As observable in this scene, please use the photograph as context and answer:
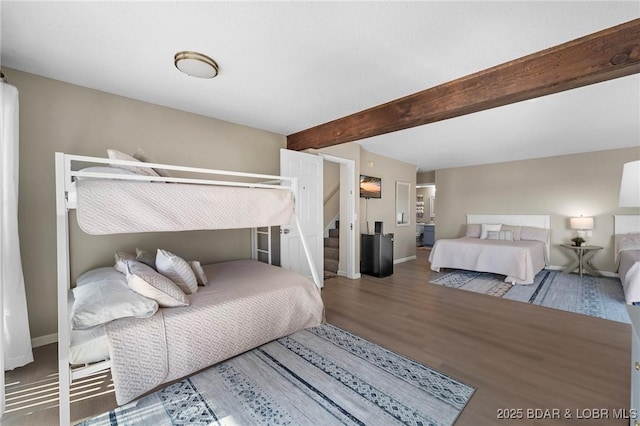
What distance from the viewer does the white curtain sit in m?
1.87

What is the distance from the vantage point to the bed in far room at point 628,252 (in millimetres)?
3219

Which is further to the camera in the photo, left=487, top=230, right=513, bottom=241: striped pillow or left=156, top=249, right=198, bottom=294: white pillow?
left=487, top=230, right=513, bottom=241: striped pillow

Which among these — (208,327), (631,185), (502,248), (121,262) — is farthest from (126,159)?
(502,248)

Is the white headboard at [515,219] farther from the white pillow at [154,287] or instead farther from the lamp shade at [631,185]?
the white pillow at [154,287]

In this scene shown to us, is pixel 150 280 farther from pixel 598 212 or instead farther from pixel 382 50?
pixel 598 212

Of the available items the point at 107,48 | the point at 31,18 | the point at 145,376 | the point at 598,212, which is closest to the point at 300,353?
the point at 145,376

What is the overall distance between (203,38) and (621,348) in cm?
432

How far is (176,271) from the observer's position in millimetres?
2039

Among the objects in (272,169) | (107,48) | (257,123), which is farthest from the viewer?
(272,169)

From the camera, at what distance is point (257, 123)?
351 cm

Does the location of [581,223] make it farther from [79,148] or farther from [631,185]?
[79,148]

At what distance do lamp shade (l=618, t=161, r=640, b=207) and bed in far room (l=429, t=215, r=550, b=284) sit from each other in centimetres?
340

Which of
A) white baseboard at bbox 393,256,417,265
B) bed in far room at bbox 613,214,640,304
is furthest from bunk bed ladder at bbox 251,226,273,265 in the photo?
bed in far room at bbox 613,214,640,304

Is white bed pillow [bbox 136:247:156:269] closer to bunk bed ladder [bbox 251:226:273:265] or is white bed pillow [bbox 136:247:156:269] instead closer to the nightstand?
bunk bed ladder [bbox 251:226:273:265]
